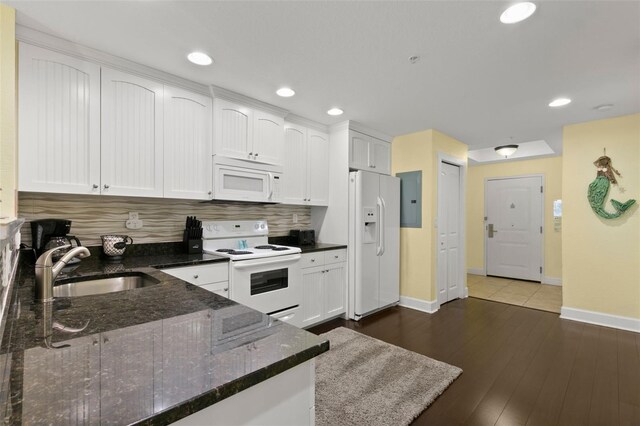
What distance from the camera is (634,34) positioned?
186cm

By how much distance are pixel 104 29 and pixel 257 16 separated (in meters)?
1.00

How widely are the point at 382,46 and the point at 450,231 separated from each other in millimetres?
3143

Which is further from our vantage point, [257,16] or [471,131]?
[471,131]

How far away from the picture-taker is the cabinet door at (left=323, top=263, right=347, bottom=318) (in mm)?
3389

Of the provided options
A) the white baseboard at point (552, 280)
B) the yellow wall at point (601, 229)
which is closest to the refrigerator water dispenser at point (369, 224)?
the yellow wall at point (601, 229)

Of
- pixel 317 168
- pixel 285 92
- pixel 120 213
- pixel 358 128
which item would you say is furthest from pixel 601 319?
pixel 120 213

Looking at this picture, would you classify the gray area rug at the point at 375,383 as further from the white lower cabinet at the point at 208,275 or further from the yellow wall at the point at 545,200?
the yellow wall at the point at 545,200

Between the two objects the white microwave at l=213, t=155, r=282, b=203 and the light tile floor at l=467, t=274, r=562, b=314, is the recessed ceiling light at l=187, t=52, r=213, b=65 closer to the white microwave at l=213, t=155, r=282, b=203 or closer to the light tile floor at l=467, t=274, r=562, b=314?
the white microwave at l=213, t=155, r=282, b=203

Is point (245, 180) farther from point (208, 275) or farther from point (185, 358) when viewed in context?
point (185, 358)

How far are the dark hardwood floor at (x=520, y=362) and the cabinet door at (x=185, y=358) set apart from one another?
163 centimetres

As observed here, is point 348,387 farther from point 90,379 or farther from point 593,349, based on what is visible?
point 593,349

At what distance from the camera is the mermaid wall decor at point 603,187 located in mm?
3320

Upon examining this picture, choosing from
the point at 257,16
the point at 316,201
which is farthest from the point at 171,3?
the point at 316,201

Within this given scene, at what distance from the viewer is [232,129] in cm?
279
